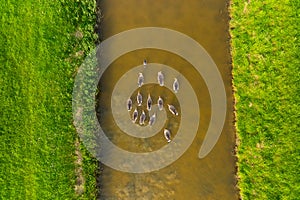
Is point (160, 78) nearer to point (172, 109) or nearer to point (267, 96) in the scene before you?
point (172, 109)

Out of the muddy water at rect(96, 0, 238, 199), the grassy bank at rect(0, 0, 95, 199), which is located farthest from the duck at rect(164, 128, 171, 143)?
the grassy bank at rect(0, 0, 95, 199)

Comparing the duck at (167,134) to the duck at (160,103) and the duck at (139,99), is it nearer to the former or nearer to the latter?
the duck at (160,103)

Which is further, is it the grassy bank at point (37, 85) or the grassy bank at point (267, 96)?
the grassy bank at point (37, 85)

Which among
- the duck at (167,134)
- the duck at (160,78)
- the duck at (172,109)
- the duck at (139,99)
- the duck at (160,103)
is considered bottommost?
the duck at (167,134)

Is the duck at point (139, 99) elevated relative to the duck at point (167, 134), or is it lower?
elevated

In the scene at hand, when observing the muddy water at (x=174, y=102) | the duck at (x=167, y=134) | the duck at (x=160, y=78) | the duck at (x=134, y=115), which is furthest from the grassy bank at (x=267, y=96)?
the duck at (x=134, y=115)

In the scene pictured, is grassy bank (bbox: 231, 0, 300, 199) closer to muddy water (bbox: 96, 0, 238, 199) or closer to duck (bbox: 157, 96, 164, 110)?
muddy water (bbox: 96, 0, 238, 199)

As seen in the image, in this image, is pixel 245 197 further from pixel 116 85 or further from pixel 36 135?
pixel 36 135
